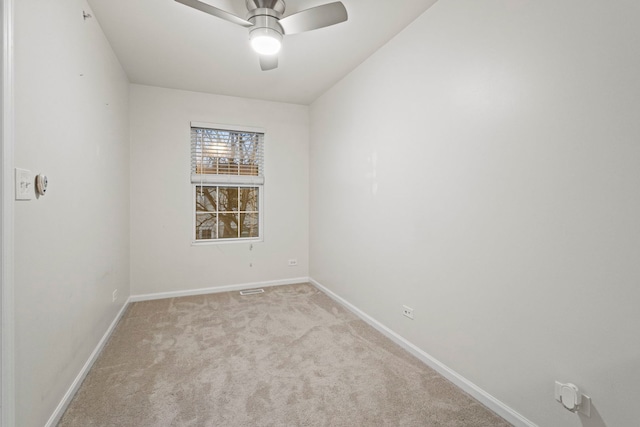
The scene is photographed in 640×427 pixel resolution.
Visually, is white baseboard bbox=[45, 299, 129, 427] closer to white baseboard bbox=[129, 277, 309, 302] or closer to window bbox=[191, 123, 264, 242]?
white baseboard bbox=[129, 277, 309, 302]

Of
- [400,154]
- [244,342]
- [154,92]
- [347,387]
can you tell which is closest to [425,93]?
[400,154]

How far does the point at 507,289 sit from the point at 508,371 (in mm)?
461

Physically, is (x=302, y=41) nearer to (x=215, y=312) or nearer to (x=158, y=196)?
(x=158, y=196)

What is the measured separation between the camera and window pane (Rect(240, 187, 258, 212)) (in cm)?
431

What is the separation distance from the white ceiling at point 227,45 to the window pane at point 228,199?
4.24 feet

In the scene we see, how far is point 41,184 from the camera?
4.92ft

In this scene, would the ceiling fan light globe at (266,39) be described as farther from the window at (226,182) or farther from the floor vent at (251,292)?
the floor vent at (251,292)

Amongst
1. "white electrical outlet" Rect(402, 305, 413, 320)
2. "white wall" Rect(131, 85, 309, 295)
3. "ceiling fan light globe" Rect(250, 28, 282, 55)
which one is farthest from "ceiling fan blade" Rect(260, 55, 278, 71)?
"white electrical outlet" Rect(402, 305, 413, 320)

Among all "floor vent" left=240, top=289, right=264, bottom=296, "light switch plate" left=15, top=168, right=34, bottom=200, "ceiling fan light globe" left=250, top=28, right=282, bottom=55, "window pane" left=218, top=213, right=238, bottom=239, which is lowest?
"floor vent" left=240, top=289, right=264, bottom=296

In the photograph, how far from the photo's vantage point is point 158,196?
3787 millimetres

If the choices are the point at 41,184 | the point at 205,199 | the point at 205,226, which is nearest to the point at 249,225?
the point at 205,226

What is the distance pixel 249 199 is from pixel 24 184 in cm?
300

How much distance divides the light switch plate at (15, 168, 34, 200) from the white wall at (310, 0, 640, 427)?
92.3 inches

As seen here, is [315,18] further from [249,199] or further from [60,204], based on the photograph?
[249,199]
